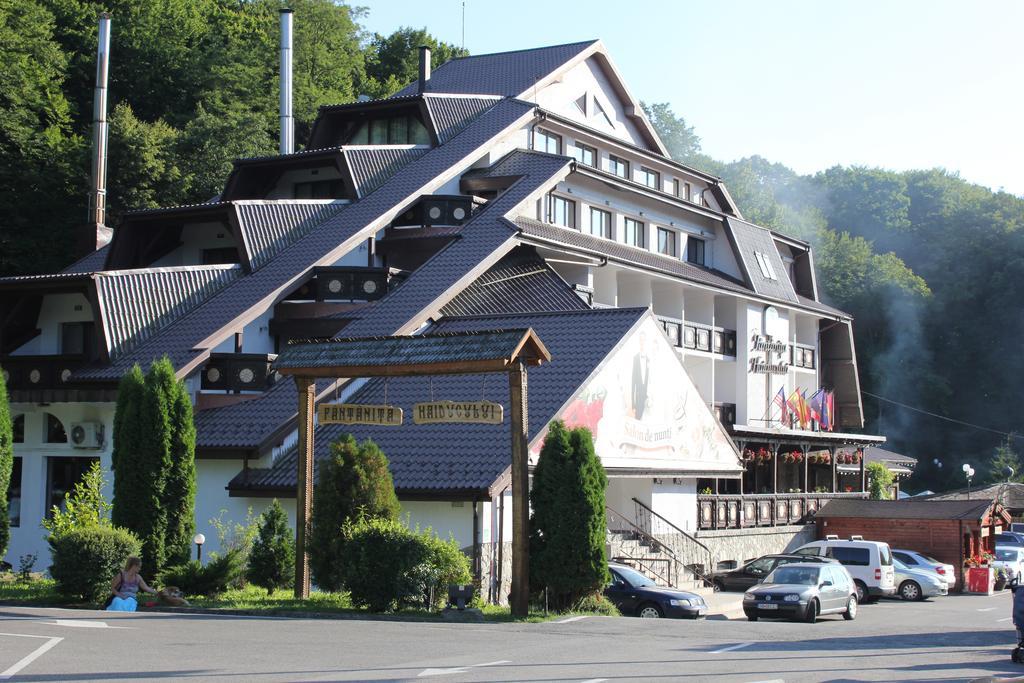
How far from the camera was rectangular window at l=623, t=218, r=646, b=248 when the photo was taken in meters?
42.8

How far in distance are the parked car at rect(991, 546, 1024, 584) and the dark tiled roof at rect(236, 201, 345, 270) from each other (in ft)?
81.7

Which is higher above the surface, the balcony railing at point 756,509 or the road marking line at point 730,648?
the balcony railing at point 756,509

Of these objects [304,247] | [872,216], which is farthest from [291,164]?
[872,216]

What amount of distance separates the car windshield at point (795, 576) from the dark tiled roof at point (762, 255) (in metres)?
20.0

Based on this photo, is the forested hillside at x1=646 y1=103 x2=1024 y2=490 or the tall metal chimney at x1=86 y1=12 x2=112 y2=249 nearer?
the tall metal chimney at x1=86 y1=12 x2=112 y2=249

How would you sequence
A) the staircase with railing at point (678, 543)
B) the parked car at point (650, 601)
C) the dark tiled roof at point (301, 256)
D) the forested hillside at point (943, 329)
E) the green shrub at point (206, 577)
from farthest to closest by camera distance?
the forested hillside at point (943, 329) < the staircase with railing at point (678, 543) < the dark tiled roof at point (301, 256) < the parked car at point (650, 601) < the green shrub at point (206, 577)

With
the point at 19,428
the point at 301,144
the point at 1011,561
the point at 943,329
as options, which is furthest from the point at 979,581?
the point at 943,329

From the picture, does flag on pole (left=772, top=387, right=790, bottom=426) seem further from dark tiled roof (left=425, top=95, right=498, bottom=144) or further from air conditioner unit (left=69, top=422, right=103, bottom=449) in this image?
air conditioner unit (left=69, top=422, right=103, bottom=449)

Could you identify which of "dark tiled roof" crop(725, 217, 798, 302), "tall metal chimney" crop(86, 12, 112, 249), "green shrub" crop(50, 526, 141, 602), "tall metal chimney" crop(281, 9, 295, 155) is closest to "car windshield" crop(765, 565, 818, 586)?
"green shrub" crop(50, 526, 141, 602)

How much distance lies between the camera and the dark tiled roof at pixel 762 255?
→ 152ft

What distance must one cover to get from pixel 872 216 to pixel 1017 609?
3535 inches

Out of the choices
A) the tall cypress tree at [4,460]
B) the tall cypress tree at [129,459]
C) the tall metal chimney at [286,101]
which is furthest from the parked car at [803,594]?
the tall metal chimney at [286,101]

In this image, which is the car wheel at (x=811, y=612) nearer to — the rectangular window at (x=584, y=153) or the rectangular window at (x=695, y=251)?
the rectangular window at (x=584, y=153)

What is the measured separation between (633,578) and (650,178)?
25.2 meters
